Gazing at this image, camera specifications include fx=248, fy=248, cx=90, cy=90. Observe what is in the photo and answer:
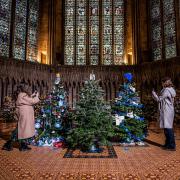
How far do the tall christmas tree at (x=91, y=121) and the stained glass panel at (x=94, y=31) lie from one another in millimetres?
9351

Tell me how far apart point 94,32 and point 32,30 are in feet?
11.6

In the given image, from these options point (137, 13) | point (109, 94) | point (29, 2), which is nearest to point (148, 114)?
point (109, 94)

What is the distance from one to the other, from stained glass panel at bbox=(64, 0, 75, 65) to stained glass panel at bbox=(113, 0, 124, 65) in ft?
8.04

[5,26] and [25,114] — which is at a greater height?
[5,26]

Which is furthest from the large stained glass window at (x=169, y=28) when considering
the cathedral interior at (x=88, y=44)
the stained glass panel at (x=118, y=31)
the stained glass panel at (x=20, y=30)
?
the stained glass panel at (x=20, y=30)

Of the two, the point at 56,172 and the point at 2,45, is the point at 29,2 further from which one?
the point at 56,172

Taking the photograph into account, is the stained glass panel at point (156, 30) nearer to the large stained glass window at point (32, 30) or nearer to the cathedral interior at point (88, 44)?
the cathedral interior at point (88, 44)

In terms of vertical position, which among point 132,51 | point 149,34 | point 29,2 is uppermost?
point 29,2

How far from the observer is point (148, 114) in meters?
9.89

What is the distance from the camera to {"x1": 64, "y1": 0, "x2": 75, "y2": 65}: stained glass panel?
Answer: 14.2 m

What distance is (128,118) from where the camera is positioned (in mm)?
5789

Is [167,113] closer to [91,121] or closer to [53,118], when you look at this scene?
[91,121]

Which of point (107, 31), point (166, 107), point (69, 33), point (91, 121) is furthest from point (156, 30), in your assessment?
point (91, 121)

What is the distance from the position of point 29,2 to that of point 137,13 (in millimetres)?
6178
